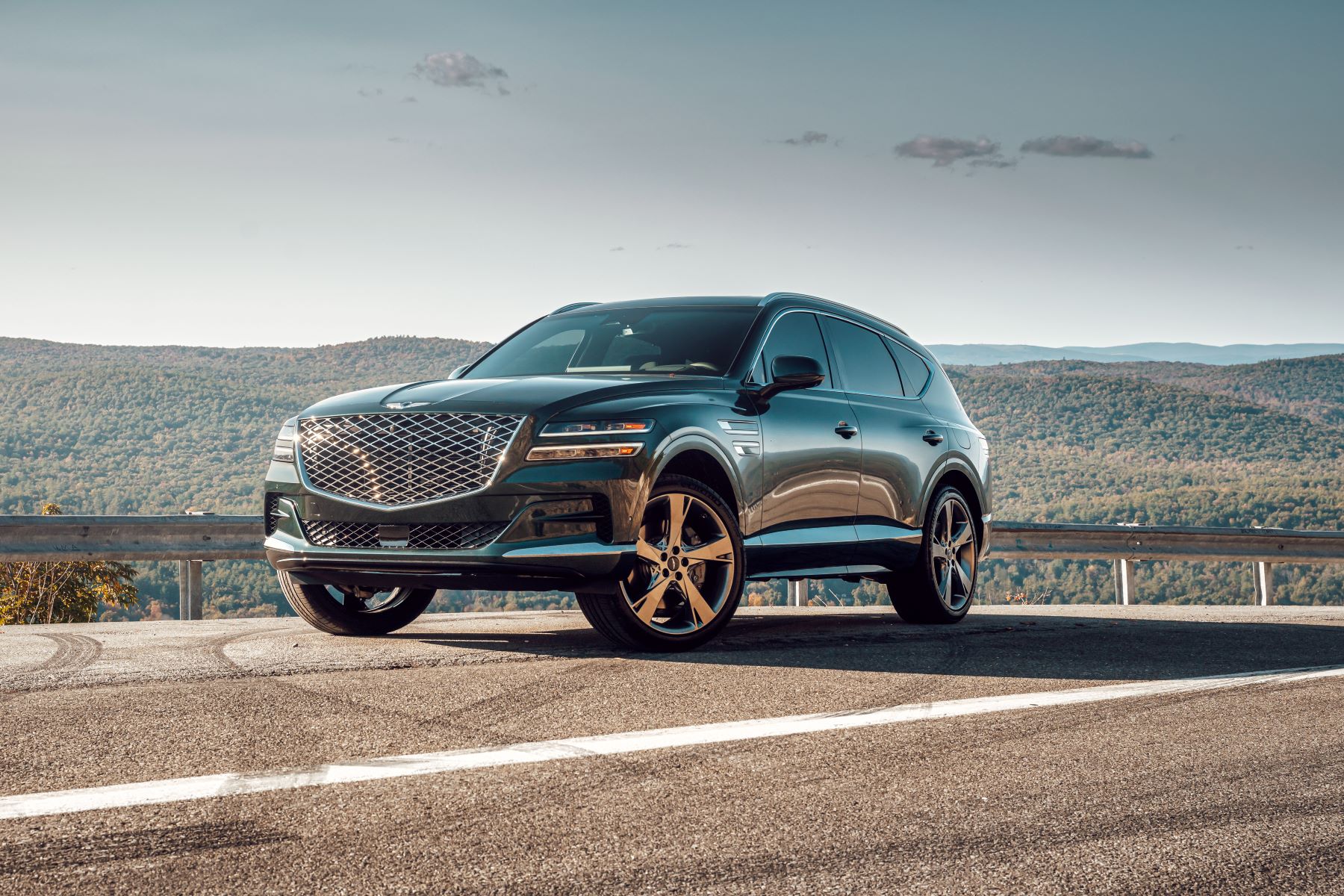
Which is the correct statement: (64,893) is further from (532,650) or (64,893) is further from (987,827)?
(532,650)

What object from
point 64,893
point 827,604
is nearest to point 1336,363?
point 827,604

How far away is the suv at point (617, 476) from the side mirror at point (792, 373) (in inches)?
0.6

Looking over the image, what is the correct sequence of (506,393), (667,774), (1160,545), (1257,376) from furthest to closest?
(1257,376), (1160,545), (506,393), (667,774)

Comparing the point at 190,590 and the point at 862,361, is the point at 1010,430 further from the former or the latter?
the point at 862,361

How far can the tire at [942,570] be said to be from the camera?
8.67m

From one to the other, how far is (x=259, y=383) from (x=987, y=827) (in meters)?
145

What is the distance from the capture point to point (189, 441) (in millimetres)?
95438

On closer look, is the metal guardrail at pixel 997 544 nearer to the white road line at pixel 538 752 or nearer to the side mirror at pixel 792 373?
the side mirror at pixel 792 373

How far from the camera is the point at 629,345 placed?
7.82m

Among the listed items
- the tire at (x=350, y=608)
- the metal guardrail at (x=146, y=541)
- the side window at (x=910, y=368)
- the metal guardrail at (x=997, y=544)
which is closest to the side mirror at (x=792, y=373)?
the side window at (x=910, y=368)

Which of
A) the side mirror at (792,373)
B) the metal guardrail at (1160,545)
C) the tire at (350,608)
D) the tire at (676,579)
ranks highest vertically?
the side mirror at (792,373)

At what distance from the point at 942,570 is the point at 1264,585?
7579 millimetres

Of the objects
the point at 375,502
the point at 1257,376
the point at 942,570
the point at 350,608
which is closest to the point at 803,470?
the point at 942,570

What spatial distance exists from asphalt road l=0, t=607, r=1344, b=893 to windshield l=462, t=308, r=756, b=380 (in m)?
1.64
